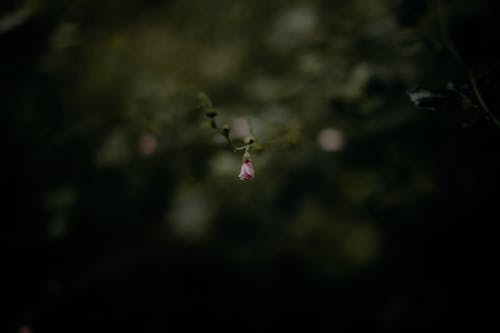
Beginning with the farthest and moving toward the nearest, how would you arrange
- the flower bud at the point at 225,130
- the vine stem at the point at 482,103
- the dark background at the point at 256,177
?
1. the dark background at the point at 256,177
2. the flower bud at the point at 225,130
3. the vine stem at the point at 482,103

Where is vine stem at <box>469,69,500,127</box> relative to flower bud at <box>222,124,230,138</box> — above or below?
below

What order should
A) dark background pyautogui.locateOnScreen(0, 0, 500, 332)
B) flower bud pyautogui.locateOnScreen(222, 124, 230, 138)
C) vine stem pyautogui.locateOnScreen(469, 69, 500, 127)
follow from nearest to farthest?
vine stem pyautogui.locateOnScreen(469, 69, 500, 127)
flower bud pyautogui.locateOnScreen(222, 124, 230, 138)
dark background pyautogui.locateOnScreen(0, 0, 500, 332)

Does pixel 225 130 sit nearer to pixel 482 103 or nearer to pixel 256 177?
pixel 482 103

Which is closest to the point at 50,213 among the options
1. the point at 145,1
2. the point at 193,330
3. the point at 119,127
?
the point at 119,127

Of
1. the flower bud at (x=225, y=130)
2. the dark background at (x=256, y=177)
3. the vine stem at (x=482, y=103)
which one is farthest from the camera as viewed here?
the dark background at (x=256, y=177)

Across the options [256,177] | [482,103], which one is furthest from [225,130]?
[256,177]

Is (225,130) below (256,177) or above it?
below

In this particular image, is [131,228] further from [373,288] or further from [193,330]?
[373,288]

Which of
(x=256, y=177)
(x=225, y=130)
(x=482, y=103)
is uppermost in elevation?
(x=256, y=177)

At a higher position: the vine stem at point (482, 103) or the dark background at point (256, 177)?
the dark background at point (256, 177)
